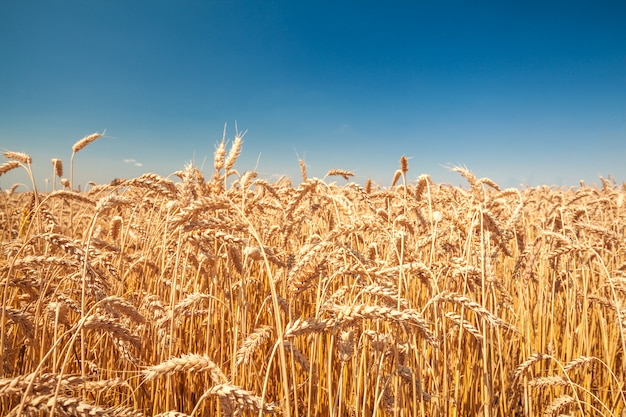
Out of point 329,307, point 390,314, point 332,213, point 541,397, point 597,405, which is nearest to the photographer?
point 390,314

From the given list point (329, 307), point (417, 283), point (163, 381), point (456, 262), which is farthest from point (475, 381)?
point (163, 381)

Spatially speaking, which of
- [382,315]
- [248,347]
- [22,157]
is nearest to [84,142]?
[22,157]

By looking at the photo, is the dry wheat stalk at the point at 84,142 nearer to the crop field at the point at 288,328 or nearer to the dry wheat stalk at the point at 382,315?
the crop field at the point at 288,328

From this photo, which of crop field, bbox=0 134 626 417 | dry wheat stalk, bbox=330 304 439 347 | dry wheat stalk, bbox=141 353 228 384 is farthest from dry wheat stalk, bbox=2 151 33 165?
dry wheat stalk, bbox=330 304 439 347

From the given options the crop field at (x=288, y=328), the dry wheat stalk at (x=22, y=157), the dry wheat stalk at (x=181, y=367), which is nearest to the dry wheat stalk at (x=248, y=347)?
the crop field at (x=288, y=328)

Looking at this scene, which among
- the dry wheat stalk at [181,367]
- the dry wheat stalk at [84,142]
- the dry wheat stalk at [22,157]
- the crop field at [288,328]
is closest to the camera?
the dry wheat stalk at [181,367]

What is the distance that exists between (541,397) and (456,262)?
1.07m

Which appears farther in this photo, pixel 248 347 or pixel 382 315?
pixel 248 347

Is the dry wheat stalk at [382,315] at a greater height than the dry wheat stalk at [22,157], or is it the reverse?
the dry wheat stalk at [22,157]

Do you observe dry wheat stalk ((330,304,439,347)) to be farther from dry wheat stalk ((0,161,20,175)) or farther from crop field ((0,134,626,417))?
dry wheat stalk ((0,161,20,175))

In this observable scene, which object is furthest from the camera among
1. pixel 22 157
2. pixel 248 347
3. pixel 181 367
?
pixel 22 157

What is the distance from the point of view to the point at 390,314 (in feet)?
3.33

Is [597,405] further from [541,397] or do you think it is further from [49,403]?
[49,403]

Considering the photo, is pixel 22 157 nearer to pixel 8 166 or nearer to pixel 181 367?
pixel 8 166
